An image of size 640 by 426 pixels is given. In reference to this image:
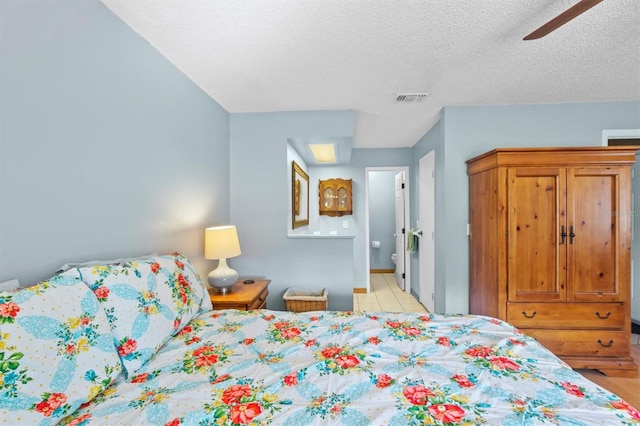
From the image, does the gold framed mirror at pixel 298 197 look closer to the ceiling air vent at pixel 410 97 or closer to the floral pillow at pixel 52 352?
the ceiling air vent at pixel 410 97

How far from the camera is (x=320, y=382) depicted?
37.8 inches

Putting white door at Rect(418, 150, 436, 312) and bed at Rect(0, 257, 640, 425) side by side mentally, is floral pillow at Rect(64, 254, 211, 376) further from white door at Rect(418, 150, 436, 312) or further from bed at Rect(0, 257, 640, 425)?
white door at Rect(418, 150, 436, 312)

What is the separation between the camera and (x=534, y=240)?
6.97ft

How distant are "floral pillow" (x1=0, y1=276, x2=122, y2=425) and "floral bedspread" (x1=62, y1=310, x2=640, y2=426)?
0.07m

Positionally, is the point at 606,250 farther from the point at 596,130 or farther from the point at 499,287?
the point at 596,130

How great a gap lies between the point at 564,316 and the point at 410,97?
2199 mm

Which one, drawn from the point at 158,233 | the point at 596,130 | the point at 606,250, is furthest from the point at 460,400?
the point at 596,130

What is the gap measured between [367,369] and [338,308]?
1.87m

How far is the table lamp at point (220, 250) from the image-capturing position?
6.79 ft

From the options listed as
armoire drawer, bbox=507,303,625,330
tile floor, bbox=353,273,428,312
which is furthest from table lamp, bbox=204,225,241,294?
armoire drawer, bbox=507,303,625,330

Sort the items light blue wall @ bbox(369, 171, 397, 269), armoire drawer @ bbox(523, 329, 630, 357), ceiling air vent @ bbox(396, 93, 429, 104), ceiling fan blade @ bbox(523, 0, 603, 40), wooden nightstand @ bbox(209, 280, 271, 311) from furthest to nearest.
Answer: light blue wall @ bbox(369, 171, 397, 269)
ceiling air vent @ bbox(396, 93, 429, 104)
armoire drawer @ bbox(523, 329, 630, 357)
wooden nightstand @ bbox(209, 280, 271, 311)
ceiling fan blade @ bbox(523, 0, 603, 40)

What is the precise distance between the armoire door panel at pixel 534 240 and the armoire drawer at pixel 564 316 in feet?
0.24

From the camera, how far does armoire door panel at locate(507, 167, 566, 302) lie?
210cm

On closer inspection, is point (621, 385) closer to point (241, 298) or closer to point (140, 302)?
point (241, 298)
